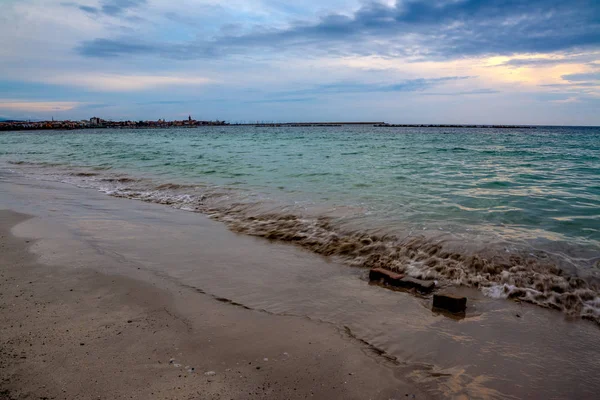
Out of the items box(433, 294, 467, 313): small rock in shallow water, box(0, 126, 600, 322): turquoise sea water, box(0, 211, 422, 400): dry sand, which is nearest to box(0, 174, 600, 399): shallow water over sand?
box(433, 294, 467, 313): small rock in shallow water

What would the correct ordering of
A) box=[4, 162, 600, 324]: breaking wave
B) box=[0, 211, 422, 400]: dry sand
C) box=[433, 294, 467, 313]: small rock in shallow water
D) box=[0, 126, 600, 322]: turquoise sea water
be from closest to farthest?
box=[0, 211, 422, 400]: dry sand
box=[433, 294, 467, 313]: small rock in shallow water
box=[4, 162, 600, 324]: breaking wave
box=[0, 126, 600, 322]: turquoise sea water

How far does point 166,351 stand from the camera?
10.1 ft

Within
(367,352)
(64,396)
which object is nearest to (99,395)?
(64,396)

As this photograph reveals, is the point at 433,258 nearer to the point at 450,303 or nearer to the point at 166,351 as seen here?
the point at 450,303

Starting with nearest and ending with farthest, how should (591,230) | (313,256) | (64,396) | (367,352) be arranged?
(64,396)
(367,352)
(313,256)
(591,230)

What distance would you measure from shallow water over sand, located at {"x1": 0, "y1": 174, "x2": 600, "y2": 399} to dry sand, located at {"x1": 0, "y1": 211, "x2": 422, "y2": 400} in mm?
285

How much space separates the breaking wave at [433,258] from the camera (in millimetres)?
4516

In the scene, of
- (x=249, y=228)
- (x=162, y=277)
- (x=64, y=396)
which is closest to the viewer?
(x=64, y=396)

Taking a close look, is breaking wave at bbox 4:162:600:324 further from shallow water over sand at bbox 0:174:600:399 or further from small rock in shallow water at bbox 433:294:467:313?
small rock in shallow water at bbox 433:294:467:313

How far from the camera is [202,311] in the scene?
3857 mm

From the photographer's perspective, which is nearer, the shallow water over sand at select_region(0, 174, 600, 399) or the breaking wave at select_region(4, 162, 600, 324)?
the shallow water over sand at select_region(0, 174, 600, 399)

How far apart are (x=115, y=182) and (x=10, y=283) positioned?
10.5m

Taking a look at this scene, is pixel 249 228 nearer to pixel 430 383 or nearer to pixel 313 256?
pixel 313 256

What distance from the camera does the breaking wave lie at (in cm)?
452
